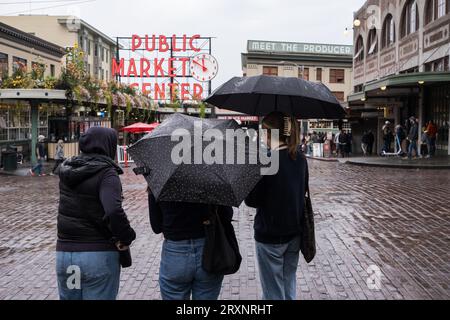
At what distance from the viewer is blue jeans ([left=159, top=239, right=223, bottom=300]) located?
381cm

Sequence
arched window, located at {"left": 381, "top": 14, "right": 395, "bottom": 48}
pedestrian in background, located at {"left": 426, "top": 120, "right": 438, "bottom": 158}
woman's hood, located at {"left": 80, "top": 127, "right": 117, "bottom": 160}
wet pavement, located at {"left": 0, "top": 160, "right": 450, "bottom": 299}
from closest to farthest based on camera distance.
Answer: woman's hood, located at {"left": 80, "top": 127, "right": 117, "bottom": 160} → wet pavement, located at {"left": 0, "top": 160, "right": 450, "bottom": 299} → pedestrian in background, located at {"left": 426, "top": 120, "right": 438, "bottom": 158} → arched window, located at {"left": 381, "top": 14, "right": 395, "bottom": 48}

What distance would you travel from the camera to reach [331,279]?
664 centimetres

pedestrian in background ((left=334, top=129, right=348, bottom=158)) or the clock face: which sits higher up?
the clock face

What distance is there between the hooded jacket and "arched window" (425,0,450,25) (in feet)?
84.4

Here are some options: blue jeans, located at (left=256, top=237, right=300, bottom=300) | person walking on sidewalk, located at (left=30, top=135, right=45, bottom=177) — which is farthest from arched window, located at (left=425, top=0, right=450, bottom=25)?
blue jeans, located at (left=256, top=237, right=300, bottom=300)

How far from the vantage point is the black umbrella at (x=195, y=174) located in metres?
3.64

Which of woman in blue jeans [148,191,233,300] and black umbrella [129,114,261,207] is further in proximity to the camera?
woman in blue jeans [148,191,233,300]

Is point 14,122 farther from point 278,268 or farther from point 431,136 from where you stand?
point 278,268

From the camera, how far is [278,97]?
564 cm

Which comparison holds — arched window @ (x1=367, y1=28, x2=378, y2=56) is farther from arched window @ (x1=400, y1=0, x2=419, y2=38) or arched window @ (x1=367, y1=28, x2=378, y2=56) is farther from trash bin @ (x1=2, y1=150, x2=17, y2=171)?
trash bin @ (x1=2, y1=150, x2=17, y2=171)

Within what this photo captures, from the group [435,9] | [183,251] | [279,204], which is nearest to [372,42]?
[435,9]

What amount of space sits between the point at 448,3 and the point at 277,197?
24999mm

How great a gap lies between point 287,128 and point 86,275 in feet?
5.91

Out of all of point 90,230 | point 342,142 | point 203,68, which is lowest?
point 342,142
